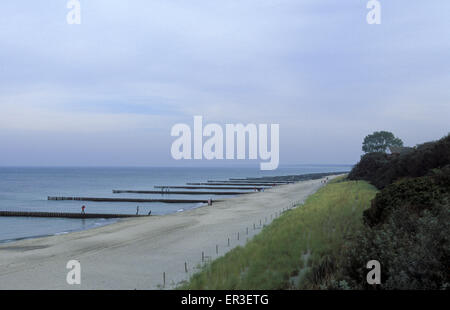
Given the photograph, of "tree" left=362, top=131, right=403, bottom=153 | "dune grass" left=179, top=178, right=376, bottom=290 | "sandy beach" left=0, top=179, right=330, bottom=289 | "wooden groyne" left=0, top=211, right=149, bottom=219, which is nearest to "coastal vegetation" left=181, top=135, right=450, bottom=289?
"dune grass" left=179, top=178, right=376, bottom=290

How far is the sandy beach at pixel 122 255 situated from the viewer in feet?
49.4

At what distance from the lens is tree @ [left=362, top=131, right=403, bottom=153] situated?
107500 mm

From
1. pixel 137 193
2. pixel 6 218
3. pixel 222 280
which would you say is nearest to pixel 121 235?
pixel 222 280

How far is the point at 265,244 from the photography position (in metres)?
17.6

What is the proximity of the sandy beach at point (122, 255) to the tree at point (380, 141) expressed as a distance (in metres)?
90.2

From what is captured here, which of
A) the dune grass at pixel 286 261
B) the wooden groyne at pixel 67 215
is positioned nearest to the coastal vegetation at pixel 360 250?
the dune grass at pixel 286 261

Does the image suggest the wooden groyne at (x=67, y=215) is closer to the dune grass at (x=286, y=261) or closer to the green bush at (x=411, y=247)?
the dune grass at (x=286, y=261)

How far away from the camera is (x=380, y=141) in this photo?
110 m

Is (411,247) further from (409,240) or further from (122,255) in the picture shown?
(122,255)

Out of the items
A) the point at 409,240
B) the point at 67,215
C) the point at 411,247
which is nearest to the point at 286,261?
the point at 409,240

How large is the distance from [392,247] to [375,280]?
1.35 metres

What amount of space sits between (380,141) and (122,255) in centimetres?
10652

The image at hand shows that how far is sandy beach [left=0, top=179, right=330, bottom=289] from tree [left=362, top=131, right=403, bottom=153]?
9020cm
